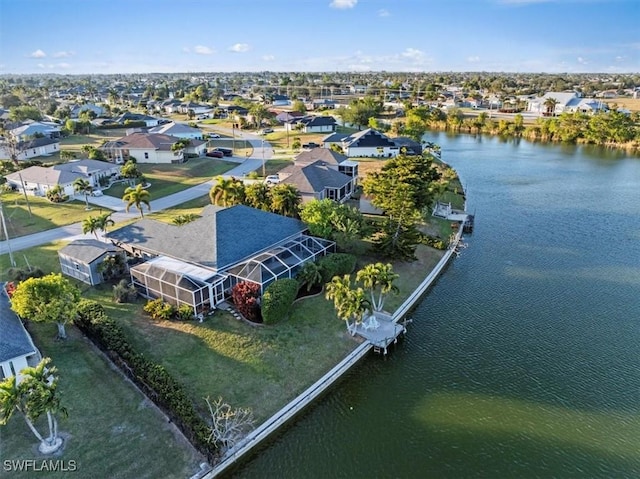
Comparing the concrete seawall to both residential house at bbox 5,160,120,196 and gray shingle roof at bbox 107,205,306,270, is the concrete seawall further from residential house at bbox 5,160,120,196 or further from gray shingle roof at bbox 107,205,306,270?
residential house at bbox 5,160,120,196

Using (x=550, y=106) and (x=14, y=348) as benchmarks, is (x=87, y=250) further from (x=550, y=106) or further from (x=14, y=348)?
(x=550, y=106)

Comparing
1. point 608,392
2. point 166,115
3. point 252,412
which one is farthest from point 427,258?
point 166,115

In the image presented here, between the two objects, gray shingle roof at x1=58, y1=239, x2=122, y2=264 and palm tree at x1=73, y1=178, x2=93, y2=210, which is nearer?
gray shingle roof at x1=58, y1=239, x2=122, y2=264

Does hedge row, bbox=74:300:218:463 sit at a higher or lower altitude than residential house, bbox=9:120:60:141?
lower

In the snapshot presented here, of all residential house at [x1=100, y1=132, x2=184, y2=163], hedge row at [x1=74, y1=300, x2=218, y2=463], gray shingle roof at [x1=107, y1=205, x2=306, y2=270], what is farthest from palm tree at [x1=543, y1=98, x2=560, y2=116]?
hedge row at [x1=74, y1=300, x2=218, y2=463]

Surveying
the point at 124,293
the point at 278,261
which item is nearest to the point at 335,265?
the point at 278,261

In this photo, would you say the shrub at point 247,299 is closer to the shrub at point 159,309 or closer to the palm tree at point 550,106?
the shrub at point 159,309

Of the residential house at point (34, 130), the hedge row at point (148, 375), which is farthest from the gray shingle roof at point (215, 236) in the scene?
the residential house at point (34, 130)
